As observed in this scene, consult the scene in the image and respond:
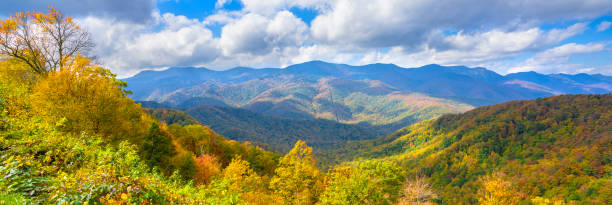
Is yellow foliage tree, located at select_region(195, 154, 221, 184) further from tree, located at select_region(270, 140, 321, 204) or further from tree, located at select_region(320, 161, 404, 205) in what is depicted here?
tree, located at select_region(320, 161, 404, 205)

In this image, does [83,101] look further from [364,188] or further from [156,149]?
[364,188]

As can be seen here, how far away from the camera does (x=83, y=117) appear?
22359 millimetres

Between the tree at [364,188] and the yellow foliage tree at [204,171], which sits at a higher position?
the tree at [364,188]

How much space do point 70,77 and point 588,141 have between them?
294525 mm

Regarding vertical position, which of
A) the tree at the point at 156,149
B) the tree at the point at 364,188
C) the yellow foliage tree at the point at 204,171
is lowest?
the yellow foliage tree at the point at 204,171

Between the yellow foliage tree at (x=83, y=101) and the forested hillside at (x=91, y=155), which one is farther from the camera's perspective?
the yellow foliage tree at (x=83, y=101)

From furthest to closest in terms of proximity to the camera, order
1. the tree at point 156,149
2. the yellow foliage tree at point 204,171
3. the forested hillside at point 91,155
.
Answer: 1. the yellow foliage tree at point 204,171
2. the tree at point 156,149
3. the forested hillside at point 91,155

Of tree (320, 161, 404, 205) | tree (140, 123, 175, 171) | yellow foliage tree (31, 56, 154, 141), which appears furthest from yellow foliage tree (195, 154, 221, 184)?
tree (320, 161, 404, 205)

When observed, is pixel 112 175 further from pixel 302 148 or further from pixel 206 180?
pixel 206 180

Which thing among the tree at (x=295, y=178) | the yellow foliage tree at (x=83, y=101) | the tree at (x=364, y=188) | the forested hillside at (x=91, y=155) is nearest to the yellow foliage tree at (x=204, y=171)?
the forested hillside at (x=91, y=155)

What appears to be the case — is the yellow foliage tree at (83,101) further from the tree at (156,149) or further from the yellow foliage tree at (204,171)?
the yellow foliage tree at (204,171)

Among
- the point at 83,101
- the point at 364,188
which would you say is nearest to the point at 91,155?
the point at 83,101

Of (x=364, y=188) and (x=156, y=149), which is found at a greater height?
(x=156, y=149)

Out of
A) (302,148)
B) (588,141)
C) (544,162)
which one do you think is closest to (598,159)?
(544,162)
